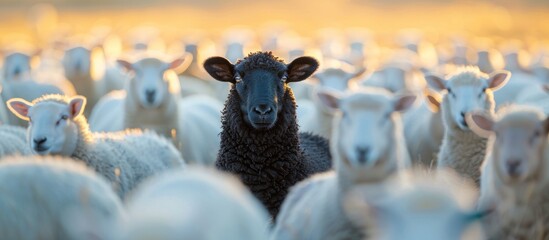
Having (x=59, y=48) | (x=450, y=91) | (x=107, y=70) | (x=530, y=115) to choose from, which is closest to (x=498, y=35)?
(x=59, y=48)

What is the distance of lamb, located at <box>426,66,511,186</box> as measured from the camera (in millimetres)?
6062

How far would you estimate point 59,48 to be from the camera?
18109mm

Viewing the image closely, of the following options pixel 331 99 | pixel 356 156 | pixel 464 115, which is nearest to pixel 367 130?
pixel 356 156

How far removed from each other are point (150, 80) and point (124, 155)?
6.32 feet

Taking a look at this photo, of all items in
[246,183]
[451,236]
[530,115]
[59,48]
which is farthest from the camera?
[59,48]

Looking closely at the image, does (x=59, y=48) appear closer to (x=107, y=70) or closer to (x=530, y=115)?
(x=107, y=70)

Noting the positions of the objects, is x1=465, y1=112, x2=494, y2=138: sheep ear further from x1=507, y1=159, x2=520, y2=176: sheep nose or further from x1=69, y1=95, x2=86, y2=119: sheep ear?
x1=69, y1=95, x2=86, y2=119: sheep ear

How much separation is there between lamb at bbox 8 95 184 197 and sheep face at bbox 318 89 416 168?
6.06 feet

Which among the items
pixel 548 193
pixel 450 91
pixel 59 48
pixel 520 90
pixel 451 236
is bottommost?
pixel 451 236

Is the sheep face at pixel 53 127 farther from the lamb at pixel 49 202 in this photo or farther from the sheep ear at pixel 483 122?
the sheep ear at pixel 483 122

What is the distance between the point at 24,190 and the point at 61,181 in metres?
0.17

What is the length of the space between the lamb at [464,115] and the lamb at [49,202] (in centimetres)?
274

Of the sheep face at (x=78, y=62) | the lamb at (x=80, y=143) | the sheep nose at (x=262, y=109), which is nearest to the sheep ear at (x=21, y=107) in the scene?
the lamb at (x=80, y=143)

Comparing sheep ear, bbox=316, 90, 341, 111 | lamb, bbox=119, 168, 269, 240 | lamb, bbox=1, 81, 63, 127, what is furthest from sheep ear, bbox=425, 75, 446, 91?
lamb, bbox=1, 81, 63, 127
